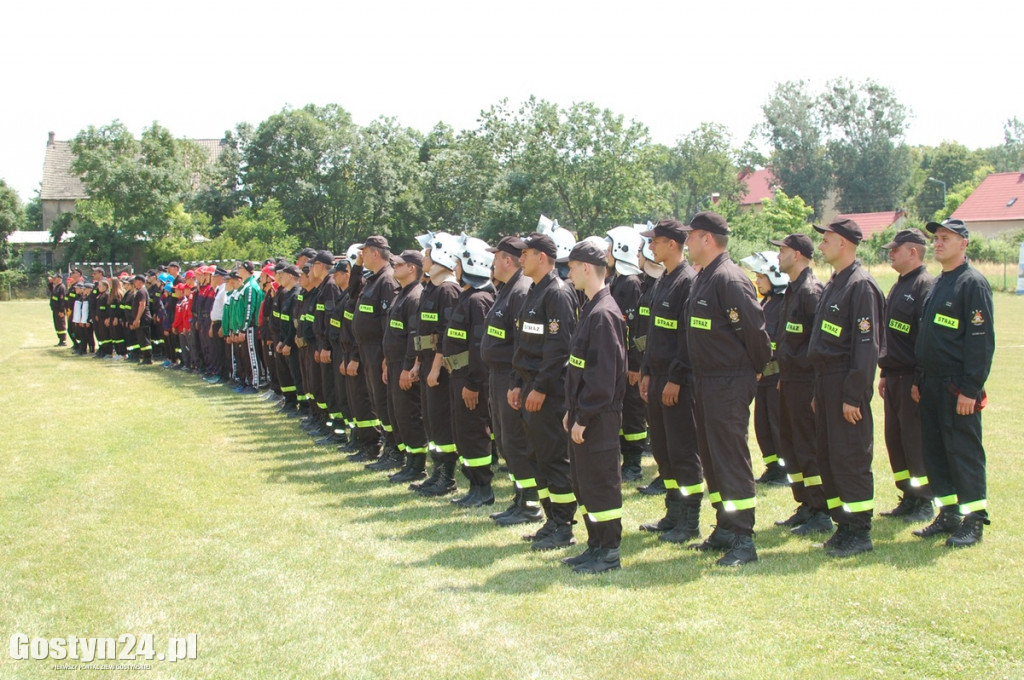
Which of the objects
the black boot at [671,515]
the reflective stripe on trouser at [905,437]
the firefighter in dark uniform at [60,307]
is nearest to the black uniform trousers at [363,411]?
the black boot at [671,515]

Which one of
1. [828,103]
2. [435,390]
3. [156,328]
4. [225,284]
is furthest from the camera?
[828,103]

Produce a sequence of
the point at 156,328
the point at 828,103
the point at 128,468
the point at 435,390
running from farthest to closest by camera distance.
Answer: the point at 828,103 < the point at 156,328 < the point at 128,468 < the point at 435,390

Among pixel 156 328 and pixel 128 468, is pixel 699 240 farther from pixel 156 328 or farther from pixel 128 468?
pixel 156 328

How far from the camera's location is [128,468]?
10.5 metres

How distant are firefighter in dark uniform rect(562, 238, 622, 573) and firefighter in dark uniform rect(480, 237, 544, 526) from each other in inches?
47.5

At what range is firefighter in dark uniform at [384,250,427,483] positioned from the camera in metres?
9.74

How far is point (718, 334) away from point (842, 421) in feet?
4.05

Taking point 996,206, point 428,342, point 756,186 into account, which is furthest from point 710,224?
point 756,186

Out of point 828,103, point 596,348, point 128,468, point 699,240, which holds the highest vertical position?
point 828,103

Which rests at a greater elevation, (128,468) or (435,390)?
(435,390)

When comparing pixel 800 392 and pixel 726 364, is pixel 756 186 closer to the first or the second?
pixel 800 392

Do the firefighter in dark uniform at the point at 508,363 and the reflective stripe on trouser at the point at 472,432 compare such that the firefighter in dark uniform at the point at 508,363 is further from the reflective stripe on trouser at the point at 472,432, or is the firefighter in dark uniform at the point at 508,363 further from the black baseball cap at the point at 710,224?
the black baseball cap at the point at 710,224

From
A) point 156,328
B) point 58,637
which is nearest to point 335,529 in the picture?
point 58,637

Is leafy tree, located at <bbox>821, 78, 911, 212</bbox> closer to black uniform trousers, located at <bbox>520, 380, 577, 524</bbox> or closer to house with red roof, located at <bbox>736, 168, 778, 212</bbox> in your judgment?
house with red roof, located at <bbox>736, 168, 778, 212</bbox>
